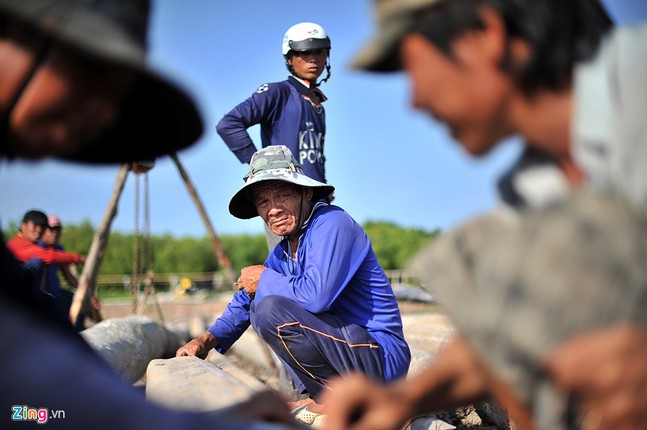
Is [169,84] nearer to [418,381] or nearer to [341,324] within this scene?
[418,381]

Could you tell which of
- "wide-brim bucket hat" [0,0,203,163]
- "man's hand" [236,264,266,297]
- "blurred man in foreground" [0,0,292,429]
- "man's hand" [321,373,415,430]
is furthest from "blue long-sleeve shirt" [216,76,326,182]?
"man's hand" [321,373,415,430]

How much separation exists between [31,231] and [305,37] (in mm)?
4574

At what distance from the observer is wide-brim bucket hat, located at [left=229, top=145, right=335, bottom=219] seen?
3.41 metres

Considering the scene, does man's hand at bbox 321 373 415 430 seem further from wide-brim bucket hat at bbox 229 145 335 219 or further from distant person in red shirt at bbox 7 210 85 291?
distant person in red shirt at bbox 7 210 85 291

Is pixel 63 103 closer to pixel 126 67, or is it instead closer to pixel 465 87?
pixel 126 67

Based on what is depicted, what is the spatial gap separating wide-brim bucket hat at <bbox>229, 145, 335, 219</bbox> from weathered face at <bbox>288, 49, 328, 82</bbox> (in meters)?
1.11

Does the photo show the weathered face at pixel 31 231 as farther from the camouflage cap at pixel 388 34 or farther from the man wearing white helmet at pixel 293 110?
the camouflage cap at pixel 388 34

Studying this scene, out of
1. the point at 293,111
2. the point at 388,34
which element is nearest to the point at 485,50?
the point at 388,34

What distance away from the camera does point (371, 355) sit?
3070mm

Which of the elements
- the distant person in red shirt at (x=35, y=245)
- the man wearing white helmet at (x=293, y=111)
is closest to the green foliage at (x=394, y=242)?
the distant person in red shirt at (x=35, y=245)

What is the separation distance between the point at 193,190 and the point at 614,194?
6705 millimetres

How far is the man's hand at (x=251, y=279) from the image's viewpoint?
3.50 meters

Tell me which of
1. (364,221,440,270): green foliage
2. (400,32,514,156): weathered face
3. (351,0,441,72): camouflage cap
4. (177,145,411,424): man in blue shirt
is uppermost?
(351,0,441,72): camouflage cap

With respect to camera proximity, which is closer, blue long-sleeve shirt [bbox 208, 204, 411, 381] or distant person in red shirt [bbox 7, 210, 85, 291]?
blue long-sleeve shirt [bbox 208, 204, 411, 381]
